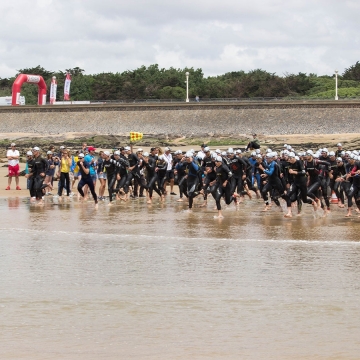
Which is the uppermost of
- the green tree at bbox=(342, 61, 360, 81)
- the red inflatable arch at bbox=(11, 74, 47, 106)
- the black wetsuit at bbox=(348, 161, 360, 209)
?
the green tree at bbox=(342, 61, 360, 81)

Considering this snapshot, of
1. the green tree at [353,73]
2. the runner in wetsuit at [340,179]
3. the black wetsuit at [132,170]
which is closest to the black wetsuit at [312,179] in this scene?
the runner in wetsuit at [340,179]

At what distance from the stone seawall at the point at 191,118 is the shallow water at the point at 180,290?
48427mm

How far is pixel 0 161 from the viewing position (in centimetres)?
4266

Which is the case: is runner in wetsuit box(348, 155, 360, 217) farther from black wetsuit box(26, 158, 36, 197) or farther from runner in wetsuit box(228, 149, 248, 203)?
black wetsuit box(26, 158, 36, 197)

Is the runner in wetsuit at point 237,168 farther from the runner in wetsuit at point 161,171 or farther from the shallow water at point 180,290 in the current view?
the shallow water at point 180,290

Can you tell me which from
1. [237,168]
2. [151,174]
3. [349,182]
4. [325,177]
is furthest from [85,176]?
[349,182]

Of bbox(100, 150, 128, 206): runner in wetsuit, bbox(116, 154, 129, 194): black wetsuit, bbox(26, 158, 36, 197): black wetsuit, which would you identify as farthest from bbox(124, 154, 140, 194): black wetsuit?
bbox(26, 158, 36, 197): black wetsuit

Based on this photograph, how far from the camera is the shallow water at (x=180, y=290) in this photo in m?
8.45

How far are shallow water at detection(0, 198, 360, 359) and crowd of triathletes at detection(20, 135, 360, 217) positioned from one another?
4.36ft

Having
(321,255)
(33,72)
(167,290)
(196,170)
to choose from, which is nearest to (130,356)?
(167,290)

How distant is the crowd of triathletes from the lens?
19094 millimetres

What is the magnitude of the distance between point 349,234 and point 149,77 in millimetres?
94048

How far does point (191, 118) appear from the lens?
69.7 m

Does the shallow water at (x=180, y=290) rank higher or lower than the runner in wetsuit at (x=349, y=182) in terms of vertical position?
lower
